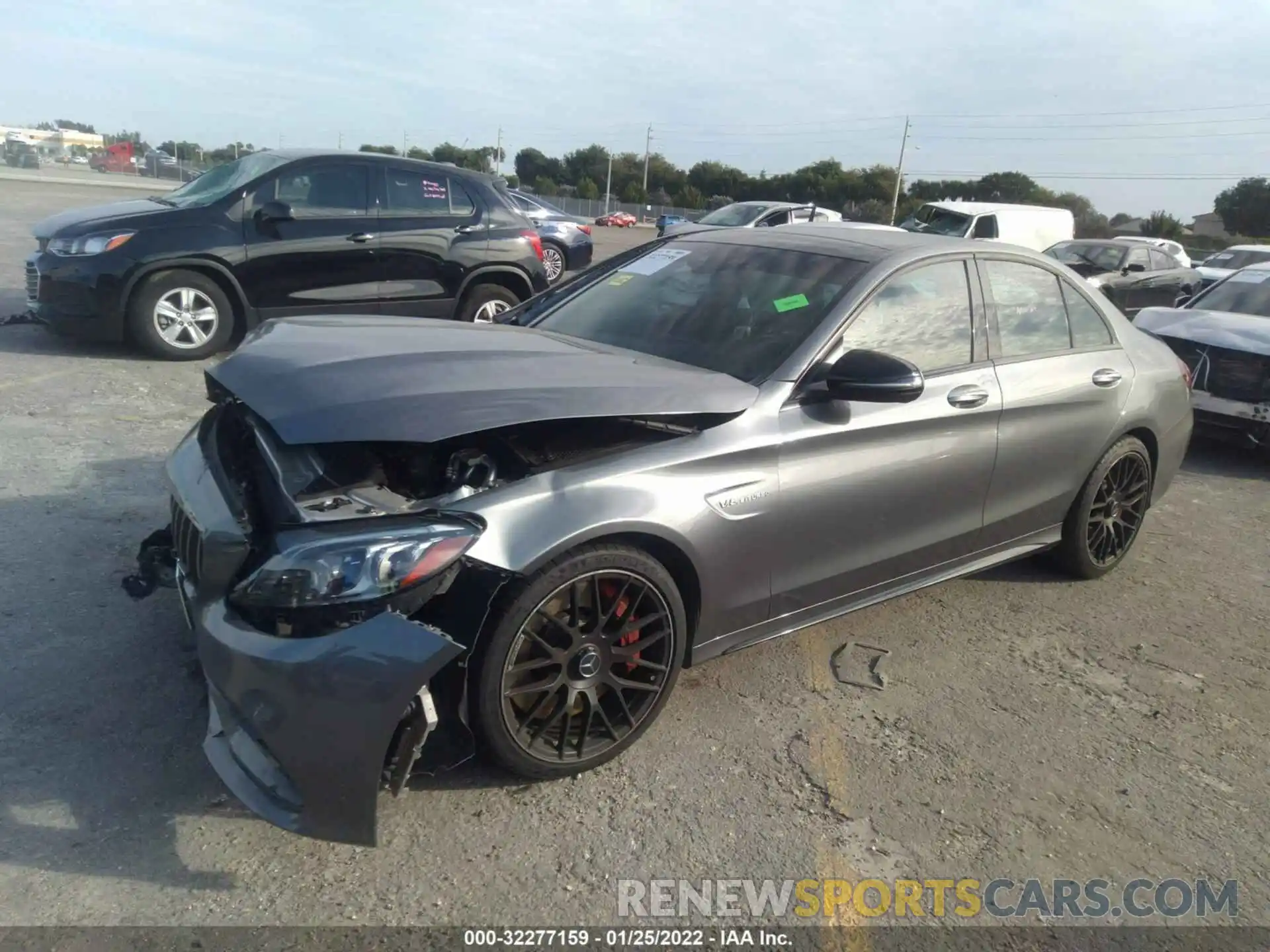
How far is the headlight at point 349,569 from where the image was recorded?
245 centimetres

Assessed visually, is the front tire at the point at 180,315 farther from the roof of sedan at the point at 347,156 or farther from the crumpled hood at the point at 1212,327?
the crumpled hood at the point at 1212,327

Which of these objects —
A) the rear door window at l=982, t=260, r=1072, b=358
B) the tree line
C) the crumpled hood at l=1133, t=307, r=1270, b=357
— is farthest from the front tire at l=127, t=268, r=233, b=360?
the tree line

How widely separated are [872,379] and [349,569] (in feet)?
5.86

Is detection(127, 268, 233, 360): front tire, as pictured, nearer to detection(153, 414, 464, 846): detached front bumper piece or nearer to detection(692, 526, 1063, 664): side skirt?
detection(153, 414, 464, 846): detached front bumper piece

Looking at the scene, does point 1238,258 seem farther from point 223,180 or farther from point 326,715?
point 326,715

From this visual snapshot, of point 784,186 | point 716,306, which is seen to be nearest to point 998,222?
point 716,306

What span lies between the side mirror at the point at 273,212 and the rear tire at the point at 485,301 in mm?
1606

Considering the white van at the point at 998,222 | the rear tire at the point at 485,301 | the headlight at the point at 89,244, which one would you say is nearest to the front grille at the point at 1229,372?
the rear tire at the point at 485,301

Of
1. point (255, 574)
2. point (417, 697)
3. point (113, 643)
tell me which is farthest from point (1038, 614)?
point (113, 643)

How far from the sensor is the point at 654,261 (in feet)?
14.3

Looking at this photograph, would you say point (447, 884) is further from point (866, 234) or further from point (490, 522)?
point (866, 234)

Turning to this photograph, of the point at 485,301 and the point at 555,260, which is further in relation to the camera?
the point at 555,260

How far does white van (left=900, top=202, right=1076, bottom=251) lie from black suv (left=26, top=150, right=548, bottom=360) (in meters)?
9.89

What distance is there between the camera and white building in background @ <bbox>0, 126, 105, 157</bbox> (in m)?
60.6
